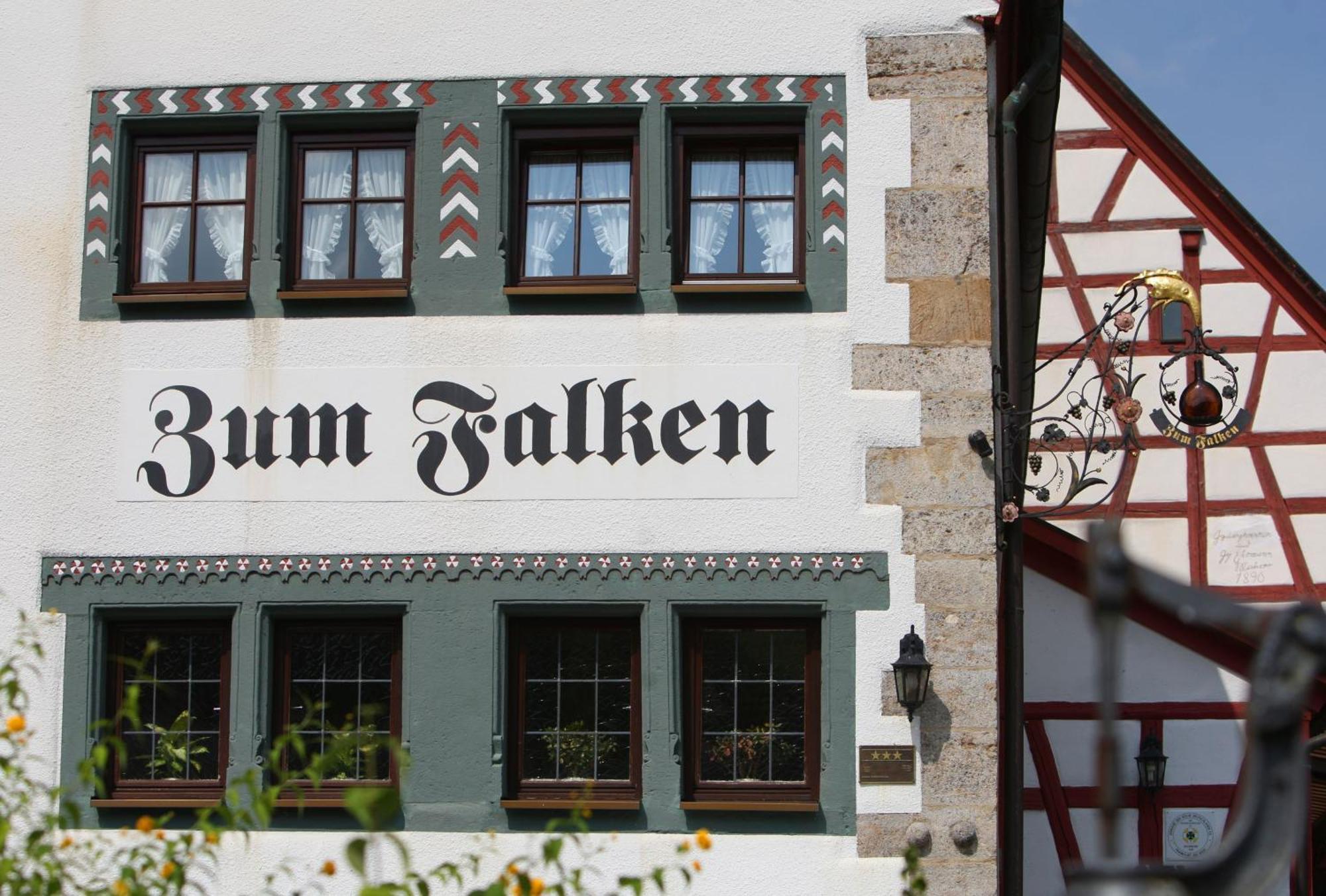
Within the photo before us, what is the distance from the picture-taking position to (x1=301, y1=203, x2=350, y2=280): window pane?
900 centimetres

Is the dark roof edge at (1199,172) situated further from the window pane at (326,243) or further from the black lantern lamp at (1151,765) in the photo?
the window pane at (326,243)

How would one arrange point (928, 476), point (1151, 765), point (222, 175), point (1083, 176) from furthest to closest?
point (1083, 176) → point (1151, 765) → point (222, 175) → point (928, 476)

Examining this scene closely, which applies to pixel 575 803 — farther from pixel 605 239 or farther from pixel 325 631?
pixel 605 239

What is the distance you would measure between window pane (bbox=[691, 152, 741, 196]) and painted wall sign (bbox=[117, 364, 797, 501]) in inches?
36.8

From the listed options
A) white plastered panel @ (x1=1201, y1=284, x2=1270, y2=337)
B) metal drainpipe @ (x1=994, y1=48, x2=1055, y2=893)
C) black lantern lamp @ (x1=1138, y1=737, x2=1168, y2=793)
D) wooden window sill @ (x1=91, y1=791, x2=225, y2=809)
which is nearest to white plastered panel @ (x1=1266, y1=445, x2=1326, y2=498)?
white plastered panel @ (x1=1201, y1=284, x2=1270, y2=337)

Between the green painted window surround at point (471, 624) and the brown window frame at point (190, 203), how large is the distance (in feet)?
4.44

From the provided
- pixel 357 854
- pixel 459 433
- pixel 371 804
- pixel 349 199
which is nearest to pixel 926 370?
pixel 459 433

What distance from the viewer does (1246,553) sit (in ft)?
46.9

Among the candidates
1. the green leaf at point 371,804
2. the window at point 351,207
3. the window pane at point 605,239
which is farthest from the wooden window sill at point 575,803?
the green leaf at point 371,804

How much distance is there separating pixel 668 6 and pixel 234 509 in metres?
3.15

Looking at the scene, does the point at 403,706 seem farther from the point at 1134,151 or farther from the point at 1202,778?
the point at 1134,151

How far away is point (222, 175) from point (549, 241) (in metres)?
1.68

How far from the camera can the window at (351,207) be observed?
8.97 meters

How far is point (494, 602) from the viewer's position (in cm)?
851
